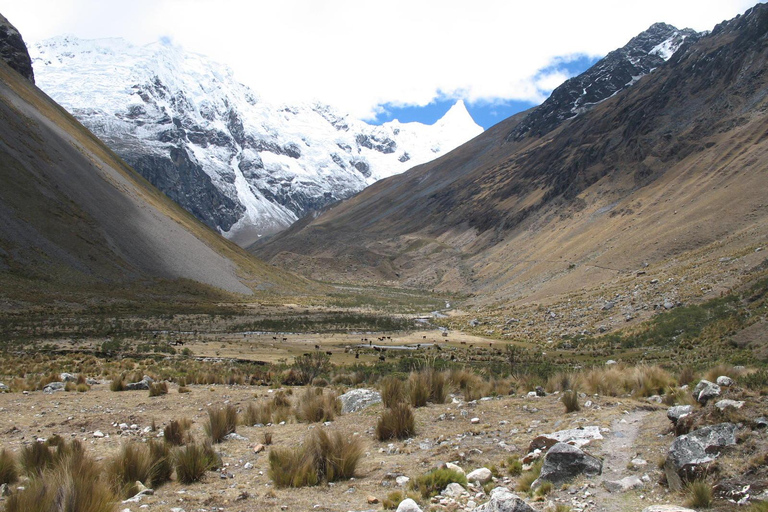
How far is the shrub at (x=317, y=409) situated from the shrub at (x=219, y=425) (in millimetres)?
1777

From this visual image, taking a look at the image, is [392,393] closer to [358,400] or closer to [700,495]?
[358,400]

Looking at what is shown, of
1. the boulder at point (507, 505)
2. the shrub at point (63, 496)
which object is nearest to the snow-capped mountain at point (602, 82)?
the boulder at point (507, 505)

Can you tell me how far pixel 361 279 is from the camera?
467 feet

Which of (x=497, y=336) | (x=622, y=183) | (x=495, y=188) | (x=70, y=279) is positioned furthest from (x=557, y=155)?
(x=70, y=279)

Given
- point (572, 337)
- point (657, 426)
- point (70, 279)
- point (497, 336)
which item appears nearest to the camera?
point (657, 426)

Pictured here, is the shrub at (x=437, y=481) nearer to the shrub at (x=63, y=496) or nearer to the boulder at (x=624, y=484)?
the boulder at (x=624, y=484)

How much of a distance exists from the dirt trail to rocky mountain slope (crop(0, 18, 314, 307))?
58.1 m

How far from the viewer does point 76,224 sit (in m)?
68.3

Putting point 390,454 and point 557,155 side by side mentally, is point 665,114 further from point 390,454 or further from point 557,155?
point 390,454

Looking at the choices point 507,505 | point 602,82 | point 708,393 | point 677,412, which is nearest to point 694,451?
point 677,412

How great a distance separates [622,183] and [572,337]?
60.8 m

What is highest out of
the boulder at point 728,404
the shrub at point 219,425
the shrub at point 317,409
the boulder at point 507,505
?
the shrub at point 219,425

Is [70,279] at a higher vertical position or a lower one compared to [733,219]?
higher

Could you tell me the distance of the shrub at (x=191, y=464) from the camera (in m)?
7.86
